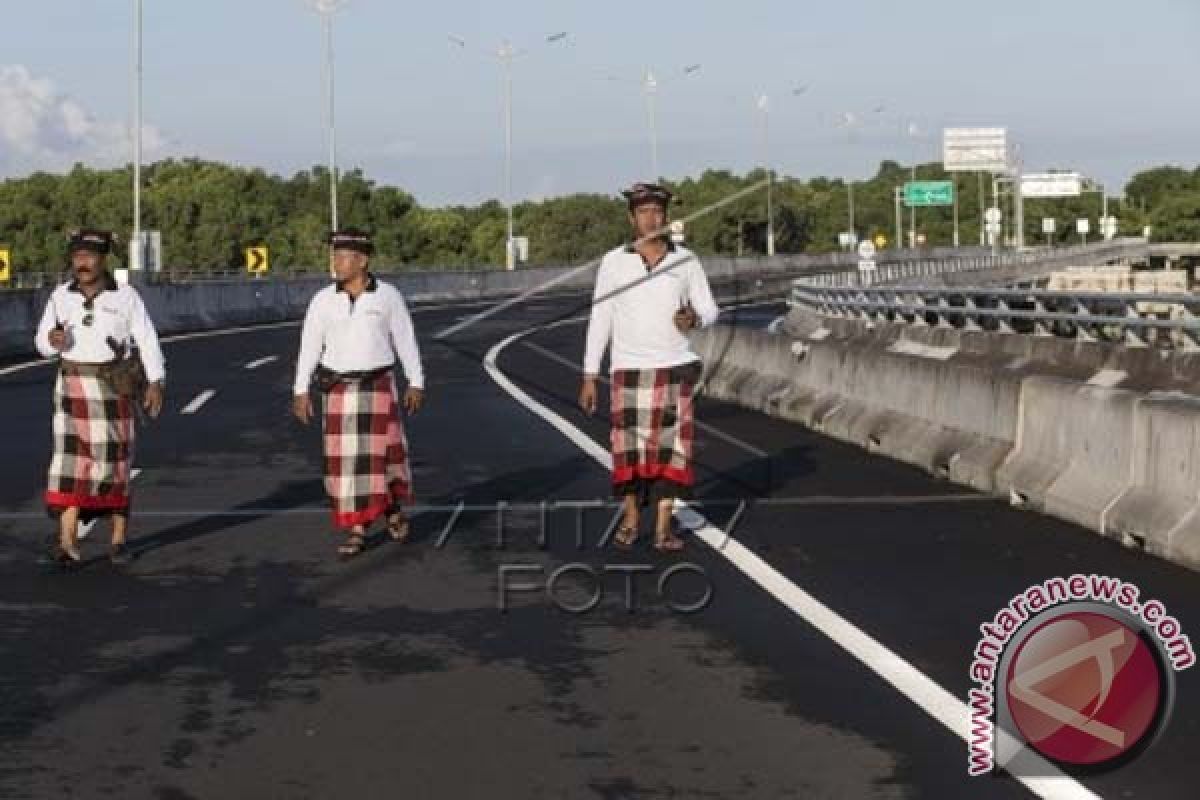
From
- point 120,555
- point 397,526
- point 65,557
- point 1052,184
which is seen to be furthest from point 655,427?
point 1052,184

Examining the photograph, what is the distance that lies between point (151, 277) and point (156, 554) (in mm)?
43967

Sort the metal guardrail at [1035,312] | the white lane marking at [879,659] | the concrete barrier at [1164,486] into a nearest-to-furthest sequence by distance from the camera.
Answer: the white lane marking at [879,659], the concrete barrier at [1164,486], the metal guardrail at [1035,312]

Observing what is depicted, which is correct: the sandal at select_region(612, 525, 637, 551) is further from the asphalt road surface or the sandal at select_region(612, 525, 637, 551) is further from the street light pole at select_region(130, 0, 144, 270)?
the street light pole at select_region(130, 0, 144, 270)

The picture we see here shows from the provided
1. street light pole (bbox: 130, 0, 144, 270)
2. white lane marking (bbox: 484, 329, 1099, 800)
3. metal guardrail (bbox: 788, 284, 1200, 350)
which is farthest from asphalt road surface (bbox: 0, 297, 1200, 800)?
street light pole (bbox: 130, 0, 144, 270)

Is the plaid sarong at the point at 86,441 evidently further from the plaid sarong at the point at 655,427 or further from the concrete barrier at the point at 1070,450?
the concrete barrier at the point at 1070,450

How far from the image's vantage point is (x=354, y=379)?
36.0 ft

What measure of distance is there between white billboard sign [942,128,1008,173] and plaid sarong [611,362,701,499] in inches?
5652

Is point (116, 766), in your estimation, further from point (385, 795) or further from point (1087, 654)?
point (1087, 654)

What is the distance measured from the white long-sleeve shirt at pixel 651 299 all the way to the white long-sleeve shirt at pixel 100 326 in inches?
90.4

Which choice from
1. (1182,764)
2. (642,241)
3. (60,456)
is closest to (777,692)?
(1182,764)

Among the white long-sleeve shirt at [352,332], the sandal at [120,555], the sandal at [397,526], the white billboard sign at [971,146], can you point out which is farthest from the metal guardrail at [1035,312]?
the white billboard sign at [971,146]

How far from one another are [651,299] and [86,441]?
3.02 meters

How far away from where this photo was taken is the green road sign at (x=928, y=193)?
518 ft

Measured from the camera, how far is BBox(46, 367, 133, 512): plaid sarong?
10711mm
